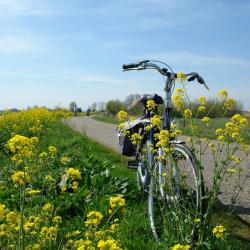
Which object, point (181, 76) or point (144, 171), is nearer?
point (181, 76)

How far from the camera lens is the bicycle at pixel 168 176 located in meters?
3.58

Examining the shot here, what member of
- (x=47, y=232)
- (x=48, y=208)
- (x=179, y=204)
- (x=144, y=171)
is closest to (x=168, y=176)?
(x=179, y=204)

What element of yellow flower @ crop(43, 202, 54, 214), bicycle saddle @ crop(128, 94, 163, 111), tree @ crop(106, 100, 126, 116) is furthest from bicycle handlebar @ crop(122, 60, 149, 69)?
tree @ crop(106, 100, 126, 116)

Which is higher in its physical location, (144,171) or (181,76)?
(181,76)

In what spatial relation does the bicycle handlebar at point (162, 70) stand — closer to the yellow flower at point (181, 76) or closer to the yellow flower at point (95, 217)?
the yellow flower at point (181, 76)

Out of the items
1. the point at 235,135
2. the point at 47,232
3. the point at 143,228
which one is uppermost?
the point at 235,135

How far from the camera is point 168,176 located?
3920mm

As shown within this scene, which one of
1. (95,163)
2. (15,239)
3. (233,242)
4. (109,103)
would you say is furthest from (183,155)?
(109,103)

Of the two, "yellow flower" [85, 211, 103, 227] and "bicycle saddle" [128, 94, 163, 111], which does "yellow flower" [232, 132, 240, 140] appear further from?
"bicycle saddle" [128, 94, 163, 111]

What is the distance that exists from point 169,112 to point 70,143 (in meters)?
6.42

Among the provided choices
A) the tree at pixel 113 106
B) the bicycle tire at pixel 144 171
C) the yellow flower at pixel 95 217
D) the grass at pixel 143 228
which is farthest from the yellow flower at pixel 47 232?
the tree at pixel 113 106

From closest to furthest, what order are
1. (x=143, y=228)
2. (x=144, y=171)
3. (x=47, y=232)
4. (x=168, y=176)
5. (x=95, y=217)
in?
(x=95, y=217)
(x=47, y=232)
(x=168, y=176)
(x=143, y=228)
(x=144, y=171)

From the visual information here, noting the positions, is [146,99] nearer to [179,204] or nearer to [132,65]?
[132,65]

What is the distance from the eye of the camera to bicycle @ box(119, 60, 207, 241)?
3.58 meters
